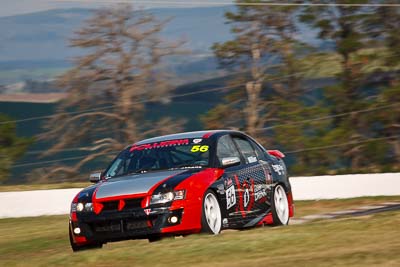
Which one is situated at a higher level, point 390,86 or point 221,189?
point 221,189

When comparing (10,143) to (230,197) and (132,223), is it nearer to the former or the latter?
(230,197)

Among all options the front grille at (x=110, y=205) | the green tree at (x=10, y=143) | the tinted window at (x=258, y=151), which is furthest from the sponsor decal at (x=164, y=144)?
the green tree at (x=10, y=143)

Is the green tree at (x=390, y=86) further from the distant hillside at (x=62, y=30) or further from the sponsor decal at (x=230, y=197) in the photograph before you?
the sponsor decal at (x=230, y=197)

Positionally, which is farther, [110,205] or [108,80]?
[108,80]

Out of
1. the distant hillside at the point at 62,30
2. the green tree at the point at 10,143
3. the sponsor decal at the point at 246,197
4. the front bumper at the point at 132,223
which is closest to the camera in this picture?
the front bumper at the point at 132,223

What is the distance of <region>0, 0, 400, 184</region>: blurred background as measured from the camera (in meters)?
38.8

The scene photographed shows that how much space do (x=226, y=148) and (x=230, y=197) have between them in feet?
3.05

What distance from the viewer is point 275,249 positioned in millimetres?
10758

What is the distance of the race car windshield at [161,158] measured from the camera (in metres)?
13.2

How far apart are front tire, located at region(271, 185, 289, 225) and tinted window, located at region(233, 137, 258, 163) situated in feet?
1.86

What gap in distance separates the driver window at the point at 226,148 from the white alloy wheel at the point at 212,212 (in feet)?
2.62

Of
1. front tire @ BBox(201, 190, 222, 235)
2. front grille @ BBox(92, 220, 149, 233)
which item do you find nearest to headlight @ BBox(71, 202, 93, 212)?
front grille @ BBox(92, 220, 149, 233)

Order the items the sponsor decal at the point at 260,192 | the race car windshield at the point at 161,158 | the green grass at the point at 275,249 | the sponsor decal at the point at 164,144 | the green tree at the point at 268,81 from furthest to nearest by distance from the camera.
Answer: the green tree at the point at 268,81, the sponsor decal at the point at 260,192, the sponsor decal at the point at 164,144, the race car windshield at the point at 161,158, the green grass at the point at 275,249

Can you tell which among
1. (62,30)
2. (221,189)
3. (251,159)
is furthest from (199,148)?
(62,30)
